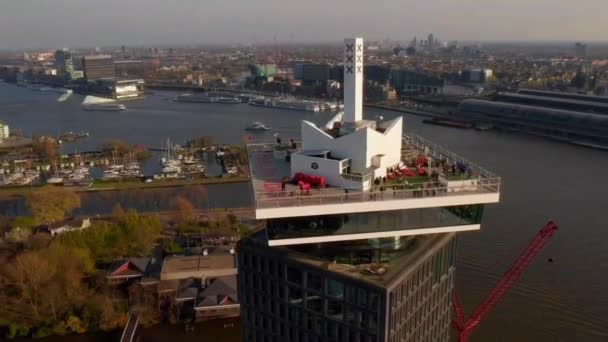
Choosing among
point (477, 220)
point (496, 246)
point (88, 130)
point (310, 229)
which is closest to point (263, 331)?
point (310, 229)

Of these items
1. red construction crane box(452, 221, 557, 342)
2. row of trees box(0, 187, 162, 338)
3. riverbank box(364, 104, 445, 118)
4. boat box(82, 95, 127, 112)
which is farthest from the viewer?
boat box(82, 95, 127, 112)

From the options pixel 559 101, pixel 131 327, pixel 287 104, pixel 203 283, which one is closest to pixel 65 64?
pixel 287 104

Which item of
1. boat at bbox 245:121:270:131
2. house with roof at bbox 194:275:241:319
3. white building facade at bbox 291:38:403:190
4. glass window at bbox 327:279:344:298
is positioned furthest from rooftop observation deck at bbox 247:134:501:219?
boat at bbox 245:121:270:131

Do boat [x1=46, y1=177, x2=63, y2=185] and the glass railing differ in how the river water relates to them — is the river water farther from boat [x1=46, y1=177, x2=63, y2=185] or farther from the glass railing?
the glass railing

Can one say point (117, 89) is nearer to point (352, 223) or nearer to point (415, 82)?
point (415, 82)

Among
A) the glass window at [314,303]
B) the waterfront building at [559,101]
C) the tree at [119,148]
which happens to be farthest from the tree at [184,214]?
the waterfront building at [559,101]
